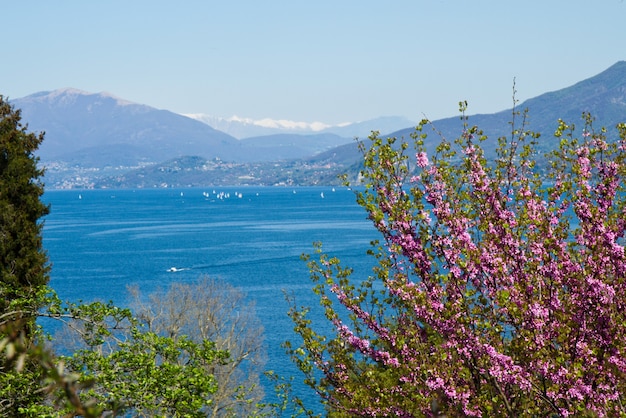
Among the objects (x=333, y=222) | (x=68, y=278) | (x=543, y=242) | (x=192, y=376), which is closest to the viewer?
(x=543, y=242)

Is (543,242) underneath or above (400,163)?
underneath

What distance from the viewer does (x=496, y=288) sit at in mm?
10008

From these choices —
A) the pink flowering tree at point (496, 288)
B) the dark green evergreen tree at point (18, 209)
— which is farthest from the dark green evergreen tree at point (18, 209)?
the pink flowering tree at point (496, 288)

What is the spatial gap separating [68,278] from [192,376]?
3437 inches

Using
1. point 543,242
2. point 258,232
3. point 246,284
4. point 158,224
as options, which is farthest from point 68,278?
point 543,242

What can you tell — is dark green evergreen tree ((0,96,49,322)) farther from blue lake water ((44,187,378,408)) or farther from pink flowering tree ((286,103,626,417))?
blue lake water ((44,187,378,408))

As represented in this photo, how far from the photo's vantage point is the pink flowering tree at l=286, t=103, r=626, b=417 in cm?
929

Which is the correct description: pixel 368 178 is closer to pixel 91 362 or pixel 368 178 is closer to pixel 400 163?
pixel 400 163

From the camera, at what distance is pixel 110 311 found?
15250 millimetres

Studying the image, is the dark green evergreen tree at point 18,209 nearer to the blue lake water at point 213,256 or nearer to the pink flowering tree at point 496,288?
the pink flowering tree at point 496,288

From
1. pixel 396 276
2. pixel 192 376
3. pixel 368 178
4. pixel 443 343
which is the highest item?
pixel 368 178

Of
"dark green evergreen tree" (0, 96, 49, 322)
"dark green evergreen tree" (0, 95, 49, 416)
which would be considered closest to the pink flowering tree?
"dark green evergreen tree" (0, 95, 49, 416)

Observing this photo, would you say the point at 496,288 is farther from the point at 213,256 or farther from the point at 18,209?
the point at 213,256

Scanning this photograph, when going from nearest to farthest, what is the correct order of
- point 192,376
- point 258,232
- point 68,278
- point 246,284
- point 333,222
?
1. point 192,376
2. point 246,284
3. point 68,278
4. point 258,232
5. point 333,222
